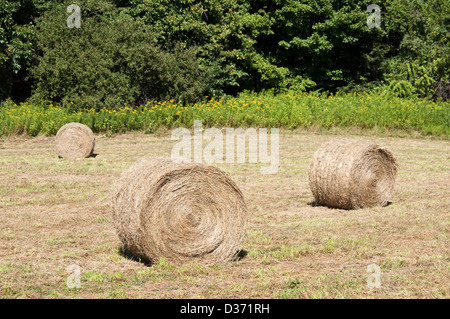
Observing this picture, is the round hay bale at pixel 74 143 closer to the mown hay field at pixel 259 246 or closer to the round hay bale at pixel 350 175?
the mown hay field at pixel 259 246

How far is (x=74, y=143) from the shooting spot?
17.1 metres

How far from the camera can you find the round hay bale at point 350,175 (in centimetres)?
1041

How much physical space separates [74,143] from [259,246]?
10.5 meters

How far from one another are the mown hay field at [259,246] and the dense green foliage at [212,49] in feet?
41.8

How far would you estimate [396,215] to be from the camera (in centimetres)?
971

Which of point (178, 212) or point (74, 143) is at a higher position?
point (74, 143)

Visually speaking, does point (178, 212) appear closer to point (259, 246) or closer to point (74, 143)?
point (259, 246)

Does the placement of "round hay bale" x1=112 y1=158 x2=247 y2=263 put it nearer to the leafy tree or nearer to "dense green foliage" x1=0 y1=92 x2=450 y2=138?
"dense green foliage" x1=0 y1=92 x2=450 y2=138

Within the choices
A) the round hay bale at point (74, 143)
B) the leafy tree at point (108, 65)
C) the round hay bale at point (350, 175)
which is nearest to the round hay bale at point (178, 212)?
the round hay bale at point (350, 175)

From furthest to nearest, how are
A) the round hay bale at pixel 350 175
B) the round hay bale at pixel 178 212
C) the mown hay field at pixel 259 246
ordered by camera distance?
the round hay bale at pixel 350 175 → the round hay bale at pixel 178 212 → the mown hay field at pixel 259 246

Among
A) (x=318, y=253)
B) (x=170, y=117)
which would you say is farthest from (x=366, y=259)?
(x=170, y=117)

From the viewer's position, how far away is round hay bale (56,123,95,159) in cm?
1702

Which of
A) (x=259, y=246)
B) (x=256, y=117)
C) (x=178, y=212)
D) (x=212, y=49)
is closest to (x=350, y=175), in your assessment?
(x=259, y=246)

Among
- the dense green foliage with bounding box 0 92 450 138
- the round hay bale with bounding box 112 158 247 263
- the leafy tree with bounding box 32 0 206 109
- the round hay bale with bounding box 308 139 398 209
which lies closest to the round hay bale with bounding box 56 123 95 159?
the dense green foliage with bounding box 0 92 450 138
